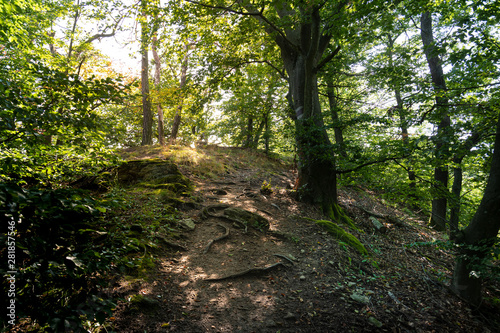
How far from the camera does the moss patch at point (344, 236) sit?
592cm

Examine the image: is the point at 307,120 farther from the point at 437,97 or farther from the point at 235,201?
the point at 437,97

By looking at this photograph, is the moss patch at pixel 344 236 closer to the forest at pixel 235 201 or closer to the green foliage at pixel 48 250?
the forest at pixel 235 201

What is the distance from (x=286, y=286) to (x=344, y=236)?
2.86 meters

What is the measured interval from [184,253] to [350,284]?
344 cm

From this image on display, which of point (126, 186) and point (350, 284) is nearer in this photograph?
point (350, 284)

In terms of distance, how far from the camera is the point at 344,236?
20.4 feet

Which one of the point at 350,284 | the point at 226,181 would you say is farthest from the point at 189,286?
the point at 226,181

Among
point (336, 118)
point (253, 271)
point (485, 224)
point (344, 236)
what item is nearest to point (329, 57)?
point (336, 118)

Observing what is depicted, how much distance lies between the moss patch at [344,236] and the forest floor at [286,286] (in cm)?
20

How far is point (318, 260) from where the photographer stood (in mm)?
5043

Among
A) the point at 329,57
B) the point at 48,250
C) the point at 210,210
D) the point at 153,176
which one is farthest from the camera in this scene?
the point at 329,57

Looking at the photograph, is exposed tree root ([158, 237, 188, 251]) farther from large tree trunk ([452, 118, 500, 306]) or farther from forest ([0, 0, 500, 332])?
large tree trunk ([452, 118, 500, 306])

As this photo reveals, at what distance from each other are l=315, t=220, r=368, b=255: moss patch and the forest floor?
199 mm

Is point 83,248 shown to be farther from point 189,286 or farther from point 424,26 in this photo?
point 424,26
